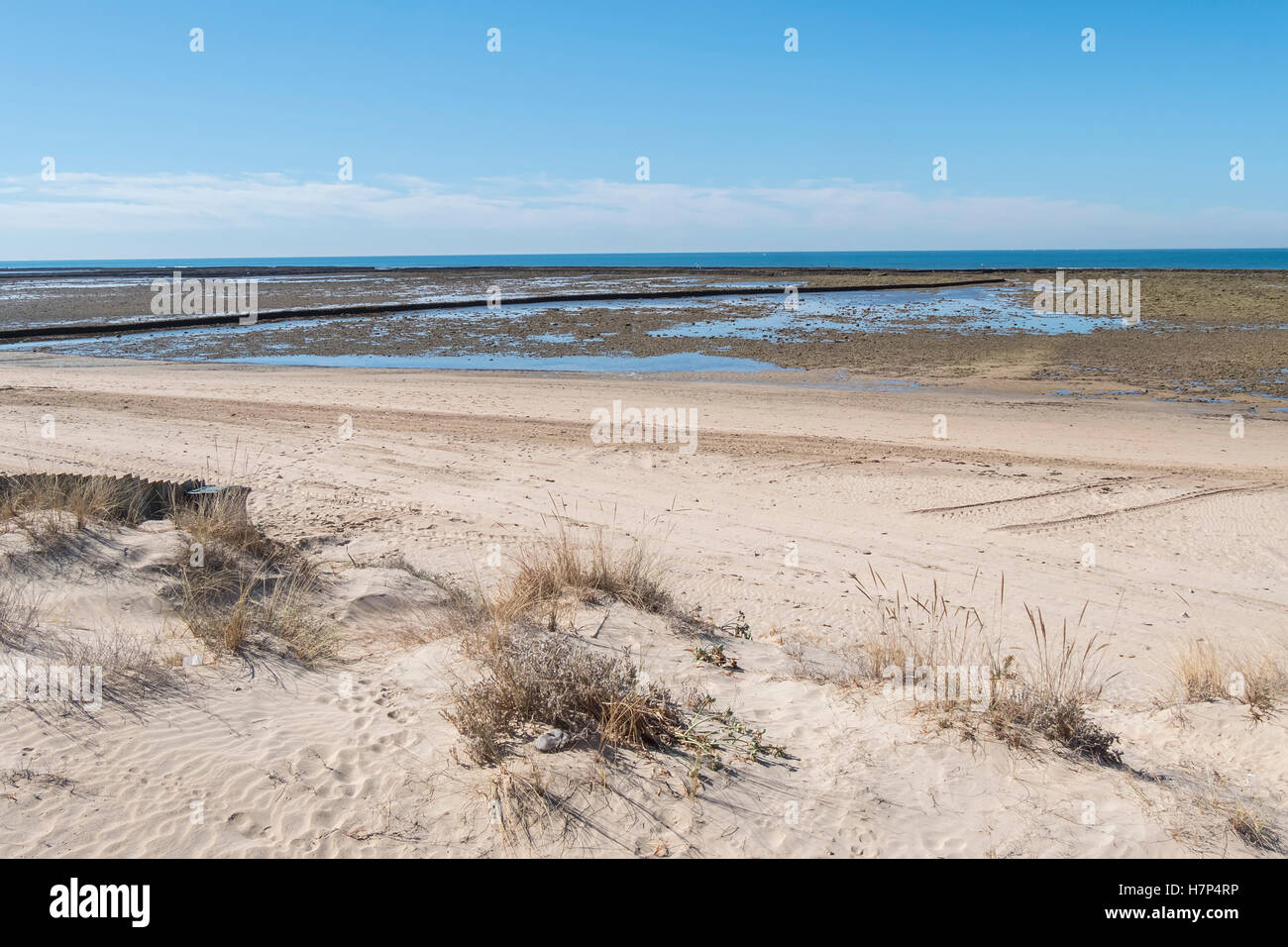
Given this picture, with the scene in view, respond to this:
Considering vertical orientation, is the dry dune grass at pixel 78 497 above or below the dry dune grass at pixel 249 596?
above

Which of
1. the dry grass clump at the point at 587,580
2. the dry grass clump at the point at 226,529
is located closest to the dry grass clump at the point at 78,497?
the dry grass clump at the point at 226,529

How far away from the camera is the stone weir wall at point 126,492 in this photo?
25.8ft

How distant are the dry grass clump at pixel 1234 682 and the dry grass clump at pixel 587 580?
3786mm

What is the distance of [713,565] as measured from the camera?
28.8 feet

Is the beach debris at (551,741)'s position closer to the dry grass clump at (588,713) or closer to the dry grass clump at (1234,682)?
the dry grass clump at (588,713)

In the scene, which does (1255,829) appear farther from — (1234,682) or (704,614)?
(704,614)

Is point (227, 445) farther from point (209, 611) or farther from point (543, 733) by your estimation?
point (543, 733)

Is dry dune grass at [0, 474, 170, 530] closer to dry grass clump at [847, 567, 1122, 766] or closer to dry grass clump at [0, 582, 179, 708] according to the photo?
dry grass clump at [0, 582, 179, 708]

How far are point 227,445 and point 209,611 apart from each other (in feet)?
26.6

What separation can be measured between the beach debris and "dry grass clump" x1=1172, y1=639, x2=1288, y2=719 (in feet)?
13.2

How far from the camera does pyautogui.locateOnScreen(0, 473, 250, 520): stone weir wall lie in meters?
7.86

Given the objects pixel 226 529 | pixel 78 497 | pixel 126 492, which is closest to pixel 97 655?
pixel 226 529

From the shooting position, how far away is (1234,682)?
5.47m
